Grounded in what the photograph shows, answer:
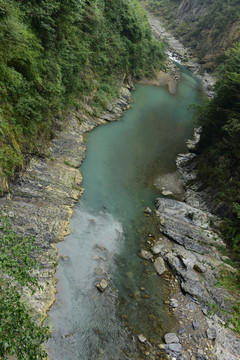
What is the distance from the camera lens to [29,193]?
504 inches

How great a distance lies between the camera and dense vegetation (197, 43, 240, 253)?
1611cm

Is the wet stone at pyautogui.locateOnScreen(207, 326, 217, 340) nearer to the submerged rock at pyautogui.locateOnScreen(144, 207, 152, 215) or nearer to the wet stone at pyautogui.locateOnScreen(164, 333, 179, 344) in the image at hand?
the wet stone at pyautogui.locateOnScreen(164, 333, 179, 344)

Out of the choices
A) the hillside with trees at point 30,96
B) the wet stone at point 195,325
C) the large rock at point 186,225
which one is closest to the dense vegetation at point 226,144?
the large rock at point 186,225

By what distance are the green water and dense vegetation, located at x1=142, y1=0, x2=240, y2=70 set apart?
51092 millimetres

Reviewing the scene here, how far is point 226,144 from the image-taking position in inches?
754

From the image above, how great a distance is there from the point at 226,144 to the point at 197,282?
10817 millimetres

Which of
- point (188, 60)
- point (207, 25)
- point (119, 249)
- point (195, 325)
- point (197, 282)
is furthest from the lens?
point (207, 25)

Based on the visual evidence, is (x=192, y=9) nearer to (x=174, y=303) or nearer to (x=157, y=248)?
(x=157, y=248)

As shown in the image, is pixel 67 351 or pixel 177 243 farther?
pixel 177 243

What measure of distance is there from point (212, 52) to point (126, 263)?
67291 mm

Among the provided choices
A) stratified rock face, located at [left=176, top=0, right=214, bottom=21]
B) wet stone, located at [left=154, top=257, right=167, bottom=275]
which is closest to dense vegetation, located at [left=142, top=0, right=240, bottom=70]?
A: stratified rock face, located at [left=176, top=0, right=214, bottom=21]

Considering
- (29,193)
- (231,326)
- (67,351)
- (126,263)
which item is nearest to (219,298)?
(231,326)

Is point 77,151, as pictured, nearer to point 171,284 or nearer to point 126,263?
point 126,263

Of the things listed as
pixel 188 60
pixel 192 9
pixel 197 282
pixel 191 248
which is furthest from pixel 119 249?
pixel 192 9
